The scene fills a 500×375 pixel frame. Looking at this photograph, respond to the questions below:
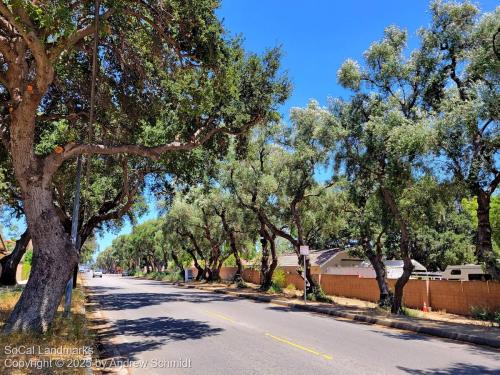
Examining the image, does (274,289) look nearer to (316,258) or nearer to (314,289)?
(314,289)

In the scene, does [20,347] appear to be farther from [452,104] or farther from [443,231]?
[443,231]

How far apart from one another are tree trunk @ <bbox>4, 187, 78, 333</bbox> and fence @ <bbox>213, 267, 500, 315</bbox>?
16.5 m

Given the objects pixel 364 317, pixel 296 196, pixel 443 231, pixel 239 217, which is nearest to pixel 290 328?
pixel 364 317

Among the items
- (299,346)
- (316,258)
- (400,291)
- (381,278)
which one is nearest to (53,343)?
(299,346)

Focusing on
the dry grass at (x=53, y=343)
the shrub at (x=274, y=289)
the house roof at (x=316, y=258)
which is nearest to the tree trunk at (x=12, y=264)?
the shrub at (x=274, y=289)

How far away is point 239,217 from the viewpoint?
36000 millimetres

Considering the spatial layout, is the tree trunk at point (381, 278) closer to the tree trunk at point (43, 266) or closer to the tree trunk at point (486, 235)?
the tree trunk at point (486, 235)

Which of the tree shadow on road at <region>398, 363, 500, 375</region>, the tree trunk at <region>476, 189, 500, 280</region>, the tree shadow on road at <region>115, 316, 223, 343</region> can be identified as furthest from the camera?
the tree trunk at <region>476, 189, 500, 280</region>

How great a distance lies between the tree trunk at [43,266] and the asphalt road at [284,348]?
1.89 metres

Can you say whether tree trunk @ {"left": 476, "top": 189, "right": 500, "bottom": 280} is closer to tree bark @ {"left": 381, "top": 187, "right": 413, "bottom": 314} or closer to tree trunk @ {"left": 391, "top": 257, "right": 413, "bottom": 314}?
tree bark @ {"left": 381, "top": 187, "right": 413, "bottom": 314}

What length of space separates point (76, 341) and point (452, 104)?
44.4 feet

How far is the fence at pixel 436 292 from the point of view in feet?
62.6

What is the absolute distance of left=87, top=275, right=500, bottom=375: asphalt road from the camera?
8234mm

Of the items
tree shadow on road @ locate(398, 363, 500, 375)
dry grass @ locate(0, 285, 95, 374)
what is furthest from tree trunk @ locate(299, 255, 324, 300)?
tree shadow on road @ locate(398, 363, 500, 375)
